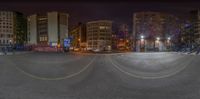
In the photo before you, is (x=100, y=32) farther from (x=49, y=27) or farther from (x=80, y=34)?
(x=49, y=27)

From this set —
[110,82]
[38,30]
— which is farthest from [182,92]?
[38,30]

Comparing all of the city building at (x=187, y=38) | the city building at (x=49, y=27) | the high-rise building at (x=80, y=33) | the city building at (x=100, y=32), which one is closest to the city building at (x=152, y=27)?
the city building at (x=100, y=32)

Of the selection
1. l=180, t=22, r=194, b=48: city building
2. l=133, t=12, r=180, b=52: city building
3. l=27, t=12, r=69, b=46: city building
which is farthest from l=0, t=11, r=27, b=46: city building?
l=180, t=22, r=194, b=48: city building

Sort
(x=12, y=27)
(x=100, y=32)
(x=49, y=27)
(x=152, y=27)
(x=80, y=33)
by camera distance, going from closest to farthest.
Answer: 1. (x=100, y=32)
2. (x=49, y=27)
3. (x=80, y=33)
4. (x=12, y=27)
5. (x=152, y=27)

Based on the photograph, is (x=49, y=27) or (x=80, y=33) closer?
(x=49, y=27)

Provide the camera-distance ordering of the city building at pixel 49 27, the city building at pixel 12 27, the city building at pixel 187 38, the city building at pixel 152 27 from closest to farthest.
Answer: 1. the city building at pixel 49 27
2. the city building at pixel 152 27
3. the city building at pixel 12 27
4. the city building at pixel 187 38

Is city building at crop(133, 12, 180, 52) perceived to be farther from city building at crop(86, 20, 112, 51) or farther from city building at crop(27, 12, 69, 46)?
city building at crop(27, 12, 69, 46)

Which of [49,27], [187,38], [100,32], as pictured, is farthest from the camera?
[187,38]

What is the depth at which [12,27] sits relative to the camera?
60.5ft

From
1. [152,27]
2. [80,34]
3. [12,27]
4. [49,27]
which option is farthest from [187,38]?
[49,27]

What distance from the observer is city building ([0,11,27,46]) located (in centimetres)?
1576

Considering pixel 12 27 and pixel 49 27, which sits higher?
pixel 12 27

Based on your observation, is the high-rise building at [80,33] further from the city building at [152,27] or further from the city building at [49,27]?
the city building at [152,27]

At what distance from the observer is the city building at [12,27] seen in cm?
1576
